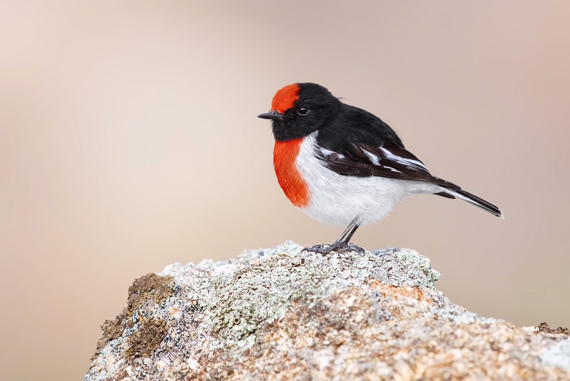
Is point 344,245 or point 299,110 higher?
point 299,110

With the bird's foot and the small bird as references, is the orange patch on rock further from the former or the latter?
the bird's foot

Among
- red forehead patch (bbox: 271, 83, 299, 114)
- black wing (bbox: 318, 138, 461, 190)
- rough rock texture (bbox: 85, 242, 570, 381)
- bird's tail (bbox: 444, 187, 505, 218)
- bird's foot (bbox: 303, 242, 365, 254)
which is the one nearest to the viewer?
rough rock texture (bbox: 85, 242, 570, 381)

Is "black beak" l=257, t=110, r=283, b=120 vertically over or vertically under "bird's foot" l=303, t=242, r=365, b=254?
over

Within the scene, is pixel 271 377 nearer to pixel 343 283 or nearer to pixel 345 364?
pixel 345 364

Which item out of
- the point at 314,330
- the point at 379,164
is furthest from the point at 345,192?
the point at 314,330

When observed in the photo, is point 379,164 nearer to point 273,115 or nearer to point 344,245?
point 344,245

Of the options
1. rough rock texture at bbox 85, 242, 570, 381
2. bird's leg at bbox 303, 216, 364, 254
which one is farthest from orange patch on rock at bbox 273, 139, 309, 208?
rough rock texture at bbox 85, 242, 570, 381
